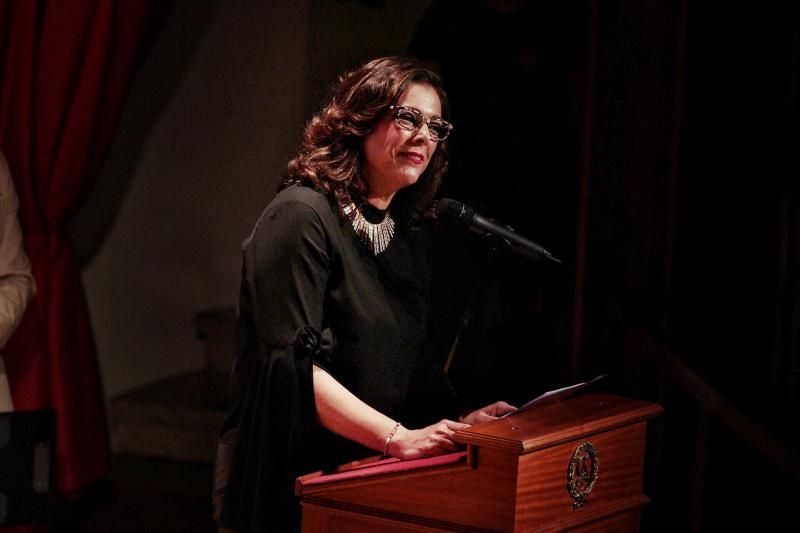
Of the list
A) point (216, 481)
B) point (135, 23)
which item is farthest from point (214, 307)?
point (216, 481)

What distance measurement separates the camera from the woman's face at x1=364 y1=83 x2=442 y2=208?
2.19 m

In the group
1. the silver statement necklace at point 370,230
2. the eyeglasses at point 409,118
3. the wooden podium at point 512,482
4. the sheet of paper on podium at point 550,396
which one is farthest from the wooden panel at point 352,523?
the eyeglasses at point 409,118

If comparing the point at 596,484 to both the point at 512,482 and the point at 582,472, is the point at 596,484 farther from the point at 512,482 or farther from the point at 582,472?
the point at 512,482

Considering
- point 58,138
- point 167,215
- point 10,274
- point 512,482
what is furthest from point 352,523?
point 167,215

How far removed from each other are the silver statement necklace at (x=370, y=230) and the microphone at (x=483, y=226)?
167mm

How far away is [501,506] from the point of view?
1765mm

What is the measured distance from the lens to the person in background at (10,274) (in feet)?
10.0

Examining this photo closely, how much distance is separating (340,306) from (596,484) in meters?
0.63

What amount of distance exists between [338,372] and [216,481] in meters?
0.42

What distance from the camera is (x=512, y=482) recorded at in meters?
1.75

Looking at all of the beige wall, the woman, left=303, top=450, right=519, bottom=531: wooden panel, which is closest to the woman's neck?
the woman

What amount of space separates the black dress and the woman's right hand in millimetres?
196

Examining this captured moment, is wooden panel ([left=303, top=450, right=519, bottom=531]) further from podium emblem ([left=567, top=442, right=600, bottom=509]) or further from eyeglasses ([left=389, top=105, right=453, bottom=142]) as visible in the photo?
eyeglasses ([left=389, top=105, right=453, bottom=142])

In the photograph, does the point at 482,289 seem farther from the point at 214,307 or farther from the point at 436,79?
the point at 214,307
